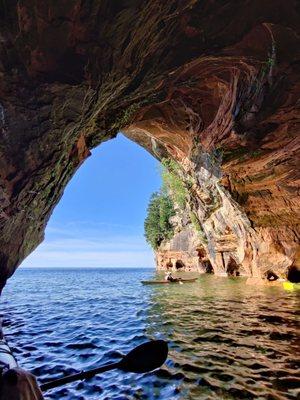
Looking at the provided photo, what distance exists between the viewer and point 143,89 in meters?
10.1

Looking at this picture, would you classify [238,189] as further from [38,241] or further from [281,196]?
[38,241]

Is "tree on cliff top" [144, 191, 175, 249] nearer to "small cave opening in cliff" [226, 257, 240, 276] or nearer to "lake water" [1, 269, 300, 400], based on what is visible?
"small cave opening in cliff" [226, 257, 240, 276]

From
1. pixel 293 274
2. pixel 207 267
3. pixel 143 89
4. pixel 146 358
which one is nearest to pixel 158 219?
pixel 207 267

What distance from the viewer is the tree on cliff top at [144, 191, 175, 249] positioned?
55750 millimetres

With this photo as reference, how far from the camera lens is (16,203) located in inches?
328

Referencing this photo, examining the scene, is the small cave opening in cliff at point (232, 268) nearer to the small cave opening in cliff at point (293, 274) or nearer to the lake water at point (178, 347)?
the small cave opening in cliff at point (293, 274)

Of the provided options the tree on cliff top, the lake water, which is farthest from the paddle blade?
the tree on cliff top

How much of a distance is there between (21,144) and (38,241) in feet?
28.4

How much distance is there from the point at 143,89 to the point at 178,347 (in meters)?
7.84

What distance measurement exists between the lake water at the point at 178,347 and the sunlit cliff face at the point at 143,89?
359cm

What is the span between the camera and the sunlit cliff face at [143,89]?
6.00 meters

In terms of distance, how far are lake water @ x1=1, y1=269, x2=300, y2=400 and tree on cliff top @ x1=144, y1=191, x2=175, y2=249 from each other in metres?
40.8

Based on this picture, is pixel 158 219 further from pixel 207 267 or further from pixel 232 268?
Answer: pixel 232 268

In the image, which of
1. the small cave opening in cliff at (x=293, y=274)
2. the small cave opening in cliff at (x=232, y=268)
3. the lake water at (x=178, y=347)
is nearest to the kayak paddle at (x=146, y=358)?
the lake water at (x=178, y=347)
